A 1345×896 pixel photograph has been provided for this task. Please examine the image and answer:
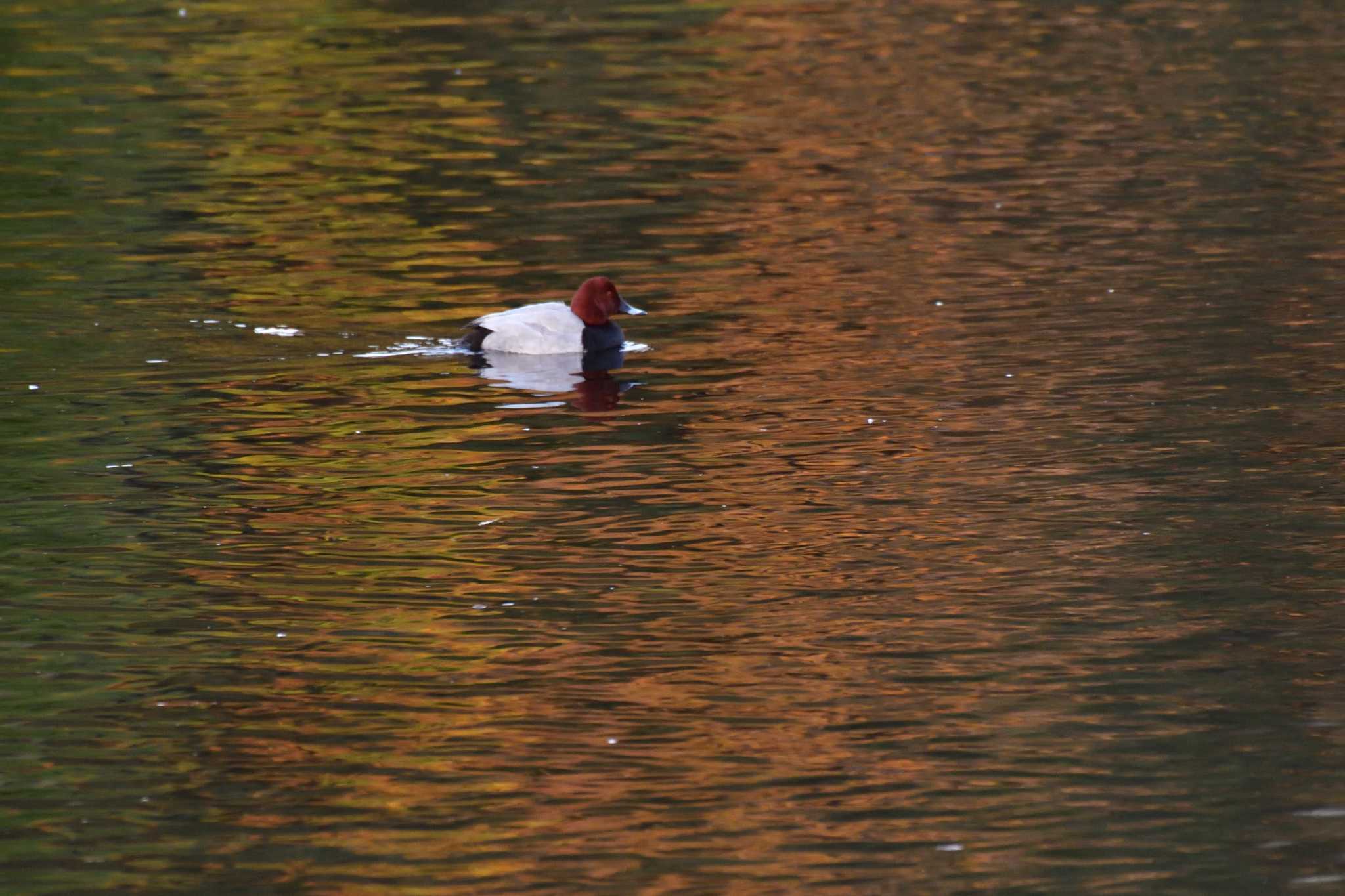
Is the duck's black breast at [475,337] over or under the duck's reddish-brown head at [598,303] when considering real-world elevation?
under

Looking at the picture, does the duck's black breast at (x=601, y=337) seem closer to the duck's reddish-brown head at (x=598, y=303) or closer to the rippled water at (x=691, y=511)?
the duck's reddish-brown head at (x=598, y=303)

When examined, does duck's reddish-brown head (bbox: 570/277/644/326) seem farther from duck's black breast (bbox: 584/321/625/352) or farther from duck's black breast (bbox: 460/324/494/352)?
duck's black breast (bbox: 460/324/494/352)

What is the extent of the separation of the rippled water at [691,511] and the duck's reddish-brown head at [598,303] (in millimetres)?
449

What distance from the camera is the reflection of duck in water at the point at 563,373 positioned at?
52.3 feet

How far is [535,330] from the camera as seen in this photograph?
55.1 ft

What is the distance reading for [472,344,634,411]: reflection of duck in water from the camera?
1595cm

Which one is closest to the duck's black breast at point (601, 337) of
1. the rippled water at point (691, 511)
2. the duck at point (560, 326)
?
the duck at point (560, 326)

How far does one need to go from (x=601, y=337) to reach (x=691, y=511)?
4.52 meters

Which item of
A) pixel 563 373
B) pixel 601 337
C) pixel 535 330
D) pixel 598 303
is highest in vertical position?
pixel 598 303

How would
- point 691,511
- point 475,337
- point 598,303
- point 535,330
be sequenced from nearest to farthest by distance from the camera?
point 691,511
point 475,337
point 535,330
point 598,303

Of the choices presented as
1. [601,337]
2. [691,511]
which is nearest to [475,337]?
[601,337]

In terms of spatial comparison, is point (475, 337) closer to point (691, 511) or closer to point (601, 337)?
point (601, 337)

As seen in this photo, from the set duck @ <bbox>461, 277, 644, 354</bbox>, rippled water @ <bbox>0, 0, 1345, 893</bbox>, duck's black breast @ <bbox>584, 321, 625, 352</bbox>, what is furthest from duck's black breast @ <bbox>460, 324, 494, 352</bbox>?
duck's black breast @ <bbox>584, 321, 625, 352</bbox>

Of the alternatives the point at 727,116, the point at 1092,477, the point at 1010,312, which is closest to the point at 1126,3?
the point at 727,116
